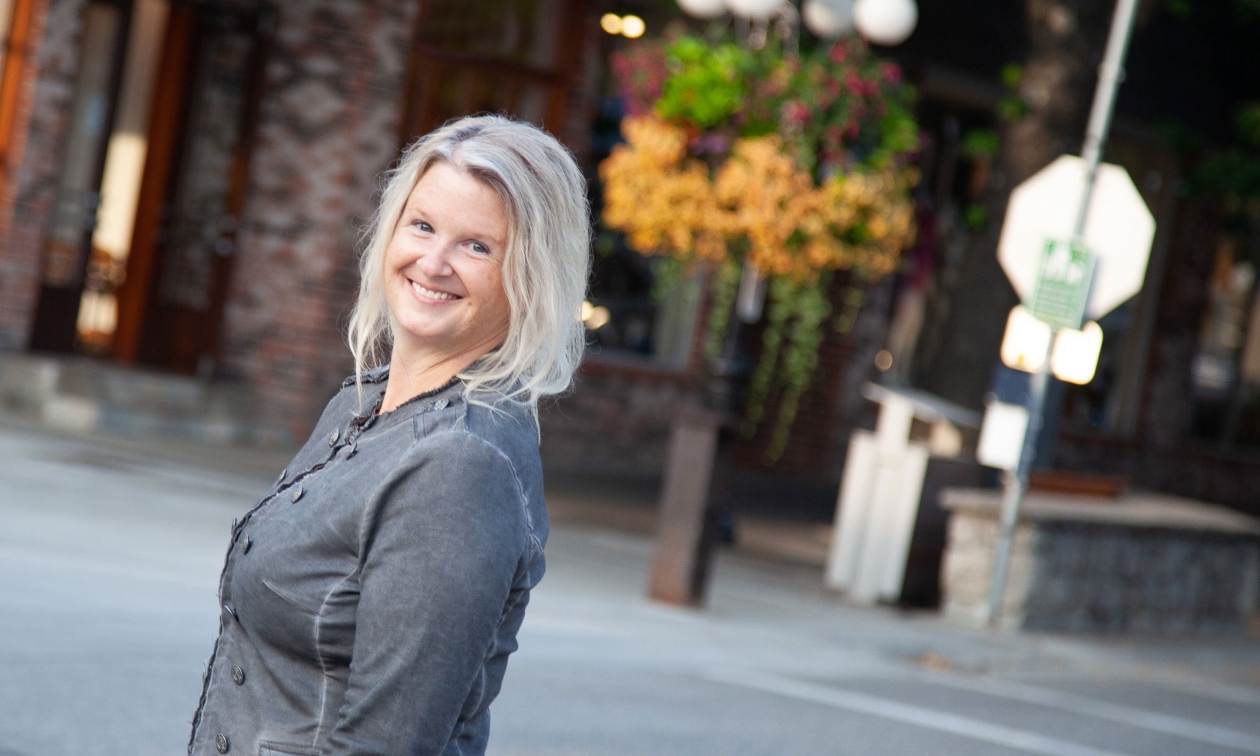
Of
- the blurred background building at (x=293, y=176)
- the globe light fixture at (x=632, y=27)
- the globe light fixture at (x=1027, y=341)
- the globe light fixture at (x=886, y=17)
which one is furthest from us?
the globe light fixture at (x=632, y=27)

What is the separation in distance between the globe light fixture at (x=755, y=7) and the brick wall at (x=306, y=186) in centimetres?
401

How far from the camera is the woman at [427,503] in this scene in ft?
6.27

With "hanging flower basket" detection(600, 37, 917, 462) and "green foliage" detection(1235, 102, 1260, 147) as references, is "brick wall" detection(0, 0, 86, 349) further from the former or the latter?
"green foliage" detection(1235, 102, 1260, 147)

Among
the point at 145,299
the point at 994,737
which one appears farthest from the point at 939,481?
the point at 145,299

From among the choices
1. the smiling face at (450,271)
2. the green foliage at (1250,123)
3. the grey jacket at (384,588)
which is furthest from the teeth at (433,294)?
the green foliage at (1250,123)

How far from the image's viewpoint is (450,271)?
2180mm

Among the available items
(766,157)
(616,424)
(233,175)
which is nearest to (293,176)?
(233,175)

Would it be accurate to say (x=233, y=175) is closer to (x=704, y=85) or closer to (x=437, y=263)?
(x=704, y=85)

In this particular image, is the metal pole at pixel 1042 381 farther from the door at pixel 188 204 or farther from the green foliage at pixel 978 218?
the door at pixel 188 204

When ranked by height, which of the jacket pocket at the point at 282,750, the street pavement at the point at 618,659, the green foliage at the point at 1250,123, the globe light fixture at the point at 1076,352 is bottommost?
the street pavement at the point at 618,659

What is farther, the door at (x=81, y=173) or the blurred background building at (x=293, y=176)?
the door at (x=81, y=173)

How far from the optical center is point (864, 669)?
8.76m

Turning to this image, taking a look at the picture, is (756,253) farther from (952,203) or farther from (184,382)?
(952,203)

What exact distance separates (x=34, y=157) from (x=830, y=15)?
6456 millimetres
